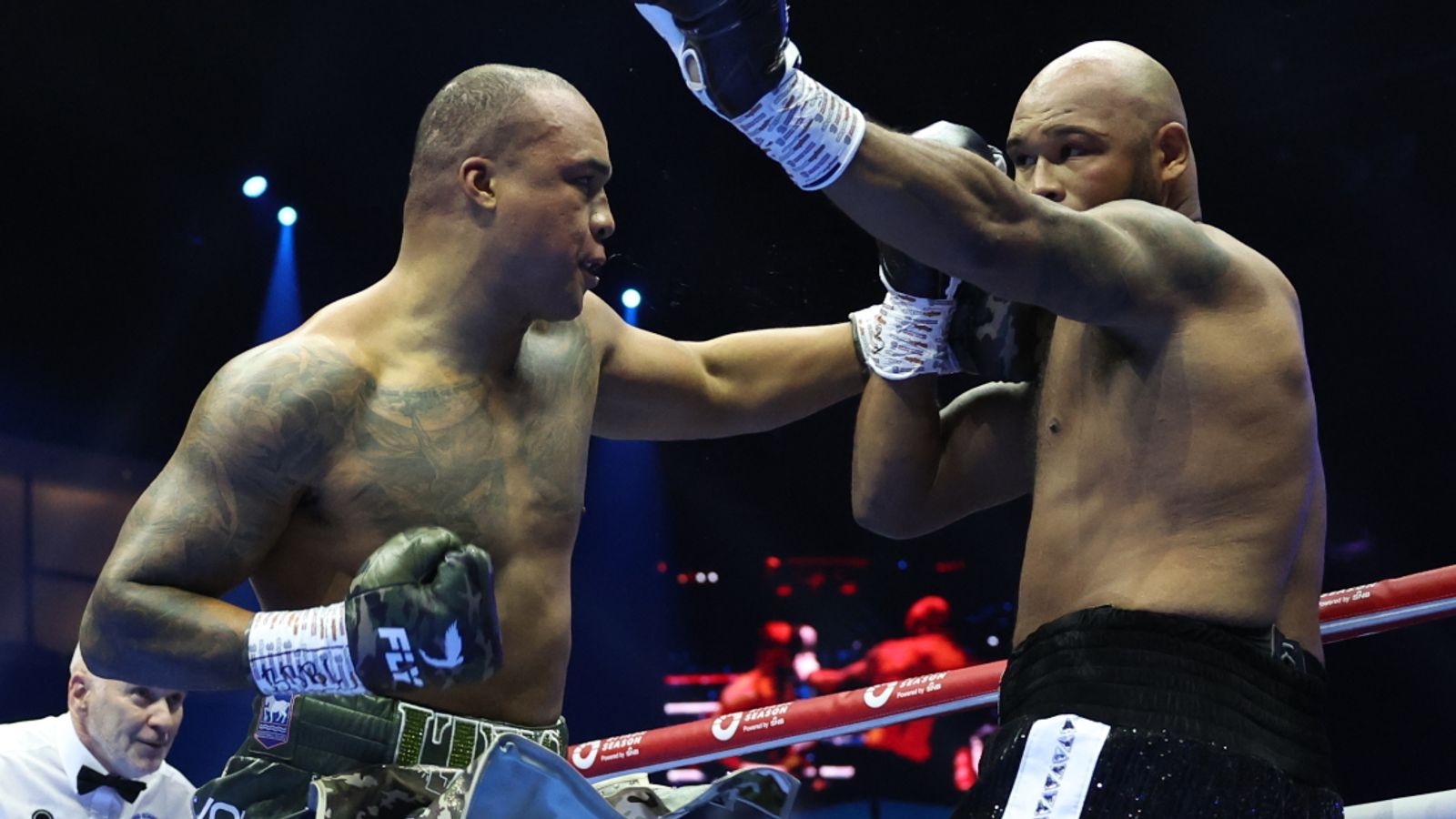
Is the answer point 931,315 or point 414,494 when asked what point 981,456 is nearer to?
point 931,315

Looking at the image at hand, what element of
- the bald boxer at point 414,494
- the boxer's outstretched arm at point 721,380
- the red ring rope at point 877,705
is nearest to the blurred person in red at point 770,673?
the red ring rope at point 877,705

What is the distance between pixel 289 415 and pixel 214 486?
13 centimetres

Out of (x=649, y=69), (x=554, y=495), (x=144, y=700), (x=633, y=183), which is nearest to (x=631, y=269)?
(x=633, y=183)

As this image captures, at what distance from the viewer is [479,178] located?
212 centimetres

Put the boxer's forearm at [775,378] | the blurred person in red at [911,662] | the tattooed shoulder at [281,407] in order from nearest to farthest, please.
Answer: the tattooed shoulder at [281,407], the boxer's forearm at [775,378], the blurred person in red at [911,662]

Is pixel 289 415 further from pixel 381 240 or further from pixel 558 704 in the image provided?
pixel 381 240

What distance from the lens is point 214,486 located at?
73.4 inches

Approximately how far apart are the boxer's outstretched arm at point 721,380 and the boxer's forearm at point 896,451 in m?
0.25

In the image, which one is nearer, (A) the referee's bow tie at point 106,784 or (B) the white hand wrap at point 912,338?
(B) the white hand wrap at point 912,338

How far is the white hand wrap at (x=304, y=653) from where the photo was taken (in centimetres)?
171

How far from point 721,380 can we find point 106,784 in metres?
2.74

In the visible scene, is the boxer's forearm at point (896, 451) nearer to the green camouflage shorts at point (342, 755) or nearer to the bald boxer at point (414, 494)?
the bald boxer at point (414, 494)

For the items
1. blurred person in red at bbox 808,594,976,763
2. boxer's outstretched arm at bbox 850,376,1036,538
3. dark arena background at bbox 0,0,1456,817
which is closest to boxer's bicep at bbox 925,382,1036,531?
boxer's outstretched arm at bbox 850,376,1036,538

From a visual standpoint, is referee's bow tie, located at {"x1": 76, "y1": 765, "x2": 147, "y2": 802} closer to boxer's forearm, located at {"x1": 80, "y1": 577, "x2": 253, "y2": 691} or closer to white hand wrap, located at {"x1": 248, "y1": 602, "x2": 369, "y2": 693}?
boxer's forearm, located at {"x1": 80, "y1": 577, "x2": 253, "y2": 691}
